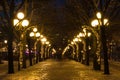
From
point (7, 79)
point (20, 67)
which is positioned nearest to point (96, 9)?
point (7, 79)

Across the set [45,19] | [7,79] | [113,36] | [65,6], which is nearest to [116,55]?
[113,36]

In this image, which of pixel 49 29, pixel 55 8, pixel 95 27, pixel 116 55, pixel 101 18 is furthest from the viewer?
pixel 49 29

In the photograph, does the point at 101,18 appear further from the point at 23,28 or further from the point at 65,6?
the point at 65,6

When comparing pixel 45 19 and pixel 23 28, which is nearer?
pixel 23 28

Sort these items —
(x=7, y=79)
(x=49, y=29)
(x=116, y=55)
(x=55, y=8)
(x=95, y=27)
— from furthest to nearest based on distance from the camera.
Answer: (x=49, y=29) < (x=116, y=55) < (x=55, y=8) < (x=95, y=27) < (x=7, y=79)

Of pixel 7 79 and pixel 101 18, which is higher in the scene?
pixel 101 18

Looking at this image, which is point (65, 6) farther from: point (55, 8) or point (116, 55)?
point (116, 55)

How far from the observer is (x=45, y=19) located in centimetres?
7156

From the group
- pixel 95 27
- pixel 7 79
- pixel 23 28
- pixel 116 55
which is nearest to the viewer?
pixel 7 79

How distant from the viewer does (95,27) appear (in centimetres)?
4181

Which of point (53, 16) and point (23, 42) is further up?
point (53, 16)

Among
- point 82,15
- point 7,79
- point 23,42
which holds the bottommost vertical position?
point 7,79

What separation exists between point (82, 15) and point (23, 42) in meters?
9.54

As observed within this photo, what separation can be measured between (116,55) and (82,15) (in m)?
29.5
